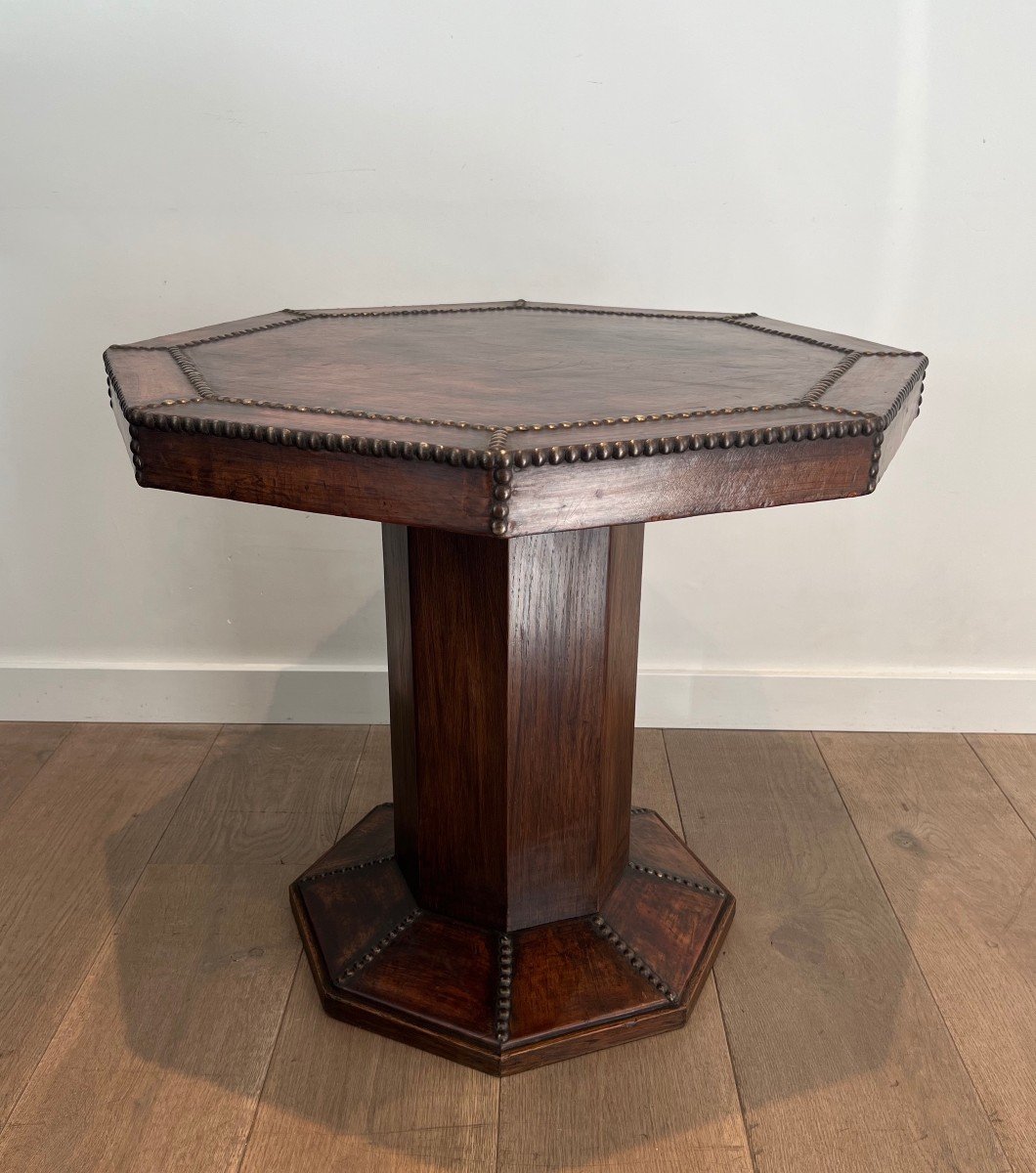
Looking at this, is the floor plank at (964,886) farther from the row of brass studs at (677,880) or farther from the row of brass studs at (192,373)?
the row of brass studs at (192,373)

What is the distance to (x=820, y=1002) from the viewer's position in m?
1.57

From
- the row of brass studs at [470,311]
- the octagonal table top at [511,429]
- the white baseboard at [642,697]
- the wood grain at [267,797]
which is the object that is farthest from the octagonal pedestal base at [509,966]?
the row of brass studs at [470,311]

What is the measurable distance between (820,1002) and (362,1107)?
2.15ft

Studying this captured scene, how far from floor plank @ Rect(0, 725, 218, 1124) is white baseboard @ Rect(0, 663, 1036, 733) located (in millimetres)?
70

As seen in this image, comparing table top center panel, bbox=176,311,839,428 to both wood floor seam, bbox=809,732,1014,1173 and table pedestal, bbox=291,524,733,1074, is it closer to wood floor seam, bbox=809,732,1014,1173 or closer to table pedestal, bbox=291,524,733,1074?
table pedestal, bbox=291,524,733,1074

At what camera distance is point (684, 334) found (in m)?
1.61

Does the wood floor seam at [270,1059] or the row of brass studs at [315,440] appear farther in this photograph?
the wood floor seam at [270,1059]

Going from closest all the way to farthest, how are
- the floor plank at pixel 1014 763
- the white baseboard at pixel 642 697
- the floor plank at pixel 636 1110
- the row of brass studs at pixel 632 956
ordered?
the floor plank at pixel 636 1110 → the row of brass studs at pixel 632 956 → the floor plank at pixel 1014 763 → the white baseboard at pixel 642 697

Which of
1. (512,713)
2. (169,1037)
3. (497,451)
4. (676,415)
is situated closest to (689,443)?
(676,415)

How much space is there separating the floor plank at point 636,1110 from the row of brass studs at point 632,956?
6cm

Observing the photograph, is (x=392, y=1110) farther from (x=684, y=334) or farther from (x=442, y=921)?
(x=684, y=334)

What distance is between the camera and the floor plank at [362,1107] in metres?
1.31

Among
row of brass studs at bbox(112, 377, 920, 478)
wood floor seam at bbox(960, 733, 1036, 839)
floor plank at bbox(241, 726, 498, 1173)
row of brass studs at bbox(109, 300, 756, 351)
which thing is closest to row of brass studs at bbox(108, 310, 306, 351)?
row of brass studs at bbox(109, 300, 756, 351)

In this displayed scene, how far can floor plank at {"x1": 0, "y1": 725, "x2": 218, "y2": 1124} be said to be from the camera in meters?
1.55
